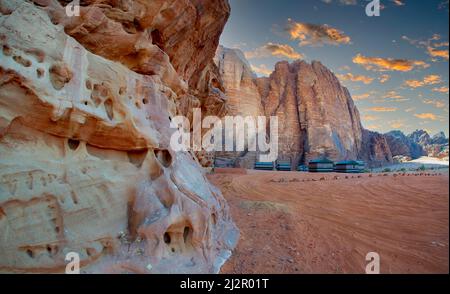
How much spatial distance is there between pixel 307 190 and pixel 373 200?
2.79 metres

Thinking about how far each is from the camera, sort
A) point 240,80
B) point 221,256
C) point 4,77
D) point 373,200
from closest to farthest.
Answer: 1. point 4,77
2. point 221,256
3. point 373,200
4. point 240,80

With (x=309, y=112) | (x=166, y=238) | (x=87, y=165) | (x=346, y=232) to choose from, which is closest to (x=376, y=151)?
(x=309, y=112)

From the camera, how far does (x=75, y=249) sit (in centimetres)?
319

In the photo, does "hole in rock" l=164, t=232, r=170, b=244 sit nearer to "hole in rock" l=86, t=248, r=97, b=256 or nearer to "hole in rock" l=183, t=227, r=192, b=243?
"hole in rock" l=183, t=227, r=192, b=243

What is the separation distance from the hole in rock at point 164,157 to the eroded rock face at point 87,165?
3cm

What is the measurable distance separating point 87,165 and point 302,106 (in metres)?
37.9

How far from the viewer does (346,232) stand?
16.2 ft

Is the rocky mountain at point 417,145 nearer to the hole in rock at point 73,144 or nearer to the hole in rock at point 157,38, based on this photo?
the hole in rock at point 157,38

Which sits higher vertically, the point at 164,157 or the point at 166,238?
the point at 164,157

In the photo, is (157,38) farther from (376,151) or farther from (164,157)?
(376,151)

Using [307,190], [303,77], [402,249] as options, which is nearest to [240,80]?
[303,77]
